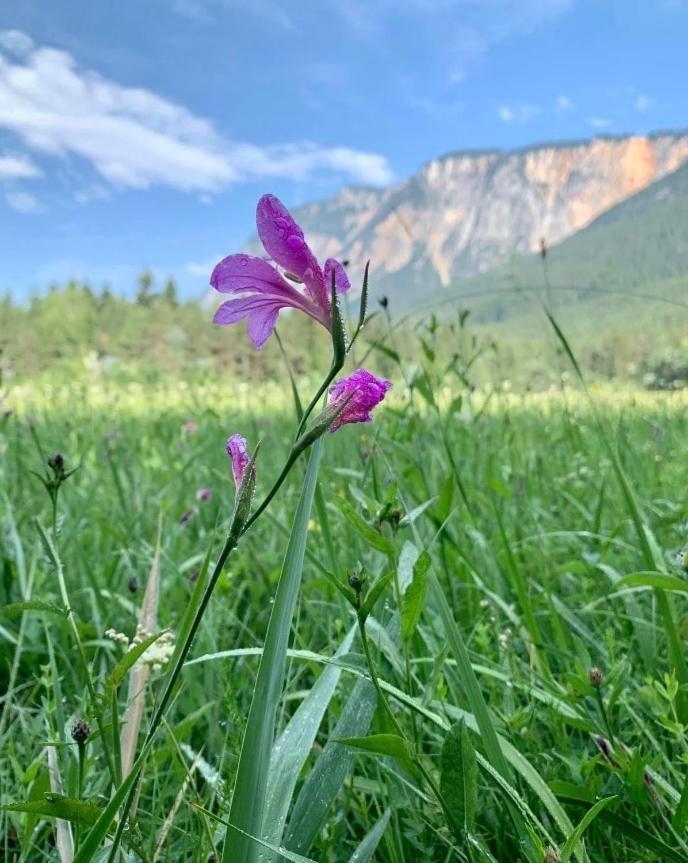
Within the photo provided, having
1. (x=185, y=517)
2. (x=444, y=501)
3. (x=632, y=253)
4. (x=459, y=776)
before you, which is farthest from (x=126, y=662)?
(x=632, y=253)

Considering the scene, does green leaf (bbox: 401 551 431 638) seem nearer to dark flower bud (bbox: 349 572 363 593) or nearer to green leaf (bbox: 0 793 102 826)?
dark flower bud (bbox: 349 572 363 593)

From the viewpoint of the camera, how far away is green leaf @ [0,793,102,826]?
1.87ft

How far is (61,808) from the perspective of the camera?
1.94 ft

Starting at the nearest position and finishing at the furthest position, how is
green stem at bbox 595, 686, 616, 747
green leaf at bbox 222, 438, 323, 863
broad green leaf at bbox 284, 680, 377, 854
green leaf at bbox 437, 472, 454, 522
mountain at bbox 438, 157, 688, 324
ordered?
green leaf at bbox 222, 438, 323, 863
broad green leaf at bbox 284, 680, 377, 854
green stem at bbox 595, 686, 616, 747
green leaf at bbox 437, 472, 454, 522
mountain at bbox 438, 157, 688, 324

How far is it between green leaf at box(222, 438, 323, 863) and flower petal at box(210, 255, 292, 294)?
222mm

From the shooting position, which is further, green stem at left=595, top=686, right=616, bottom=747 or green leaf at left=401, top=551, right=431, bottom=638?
green stem at left=595, top=686, right=616, bottom=747

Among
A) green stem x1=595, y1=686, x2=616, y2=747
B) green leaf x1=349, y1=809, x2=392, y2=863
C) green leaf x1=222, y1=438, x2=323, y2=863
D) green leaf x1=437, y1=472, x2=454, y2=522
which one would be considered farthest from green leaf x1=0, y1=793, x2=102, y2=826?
green leaf x1=437, y1=472, x2=454, y2=522

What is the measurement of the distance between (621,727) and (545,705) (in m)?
0.15

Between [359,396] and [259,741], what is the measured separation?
27 centimetres

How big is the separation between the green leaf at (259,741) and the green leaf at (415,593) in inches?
5.7

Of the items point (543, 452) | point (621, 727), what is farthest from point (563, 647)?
point (543, 452)

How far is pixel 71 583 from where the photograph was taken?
5.72ft

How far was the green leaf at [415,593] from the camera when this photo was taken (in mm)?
666

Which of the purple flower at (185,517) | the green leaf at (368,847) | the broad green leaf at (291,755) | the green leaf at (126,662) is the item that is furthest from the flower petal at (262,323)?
the purple flower at (185,517)
